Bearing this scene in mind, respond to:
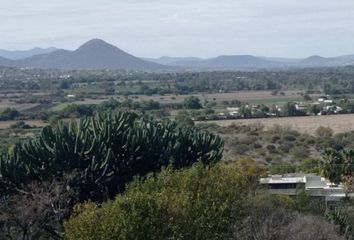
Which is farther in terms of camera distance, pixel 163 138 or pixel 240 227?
pixel 163 138

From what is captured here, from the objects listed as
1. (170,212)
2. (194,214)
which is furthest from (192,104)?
(170,212)

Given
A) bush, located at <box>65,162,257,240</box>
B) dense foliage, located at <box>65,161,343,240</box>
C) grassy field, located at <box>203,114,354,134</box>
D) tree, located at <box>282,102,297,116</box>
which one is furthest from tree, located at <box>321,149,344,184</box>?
tree, located at <box>282,102,297,116</box>

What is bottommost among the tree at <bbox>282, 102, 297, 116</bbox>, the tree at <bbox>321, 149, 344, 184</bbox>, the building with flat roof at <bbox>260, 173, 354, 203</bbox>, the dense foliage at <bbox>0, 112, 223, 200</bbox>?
the tree at <bbox>282, 102, 297, 116</bbox>

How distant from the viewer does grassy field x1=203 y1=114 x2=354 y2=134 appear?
225 feet

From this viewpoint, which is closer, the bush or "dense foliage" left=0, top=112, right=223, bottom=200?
the bush

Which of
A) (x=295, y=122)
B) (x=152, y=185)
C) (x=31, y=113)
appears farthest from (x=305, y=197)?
(x=31, y=113)

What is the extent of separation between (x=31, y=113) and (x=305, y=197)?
56358 millimetres

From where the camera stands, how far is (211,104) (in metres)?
98.3

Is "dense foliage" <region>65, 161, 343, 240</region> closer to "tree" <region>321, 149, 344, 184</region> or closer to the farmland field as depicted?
"tree" <region>321, 149, 344, 184</region>

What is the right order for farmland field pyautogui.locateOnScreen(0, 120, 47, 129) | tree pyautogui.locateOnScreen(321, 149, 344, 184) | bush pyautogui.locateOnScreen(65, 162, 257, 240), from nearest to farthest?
bush pyautogui.locateOnScreen(65, 162, 257, 240) < tree pyautogui.locateOnScreen(321, 149, 344, 184) < farmland field pyautogui.locateOnScreen(0, 120, 47, 129)

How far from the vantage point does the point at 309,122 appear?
74.8 meters

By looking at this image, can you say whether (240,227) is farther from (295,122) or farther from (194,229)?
(295,122)

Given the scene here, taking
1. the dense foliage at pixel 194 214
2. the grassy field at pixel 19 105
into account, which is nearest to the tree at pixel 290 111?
the grassy field at pixel 19 105

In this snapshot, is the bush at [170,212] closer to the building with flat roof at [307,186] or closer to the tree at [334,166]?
the building with flat roof at [307,186]
